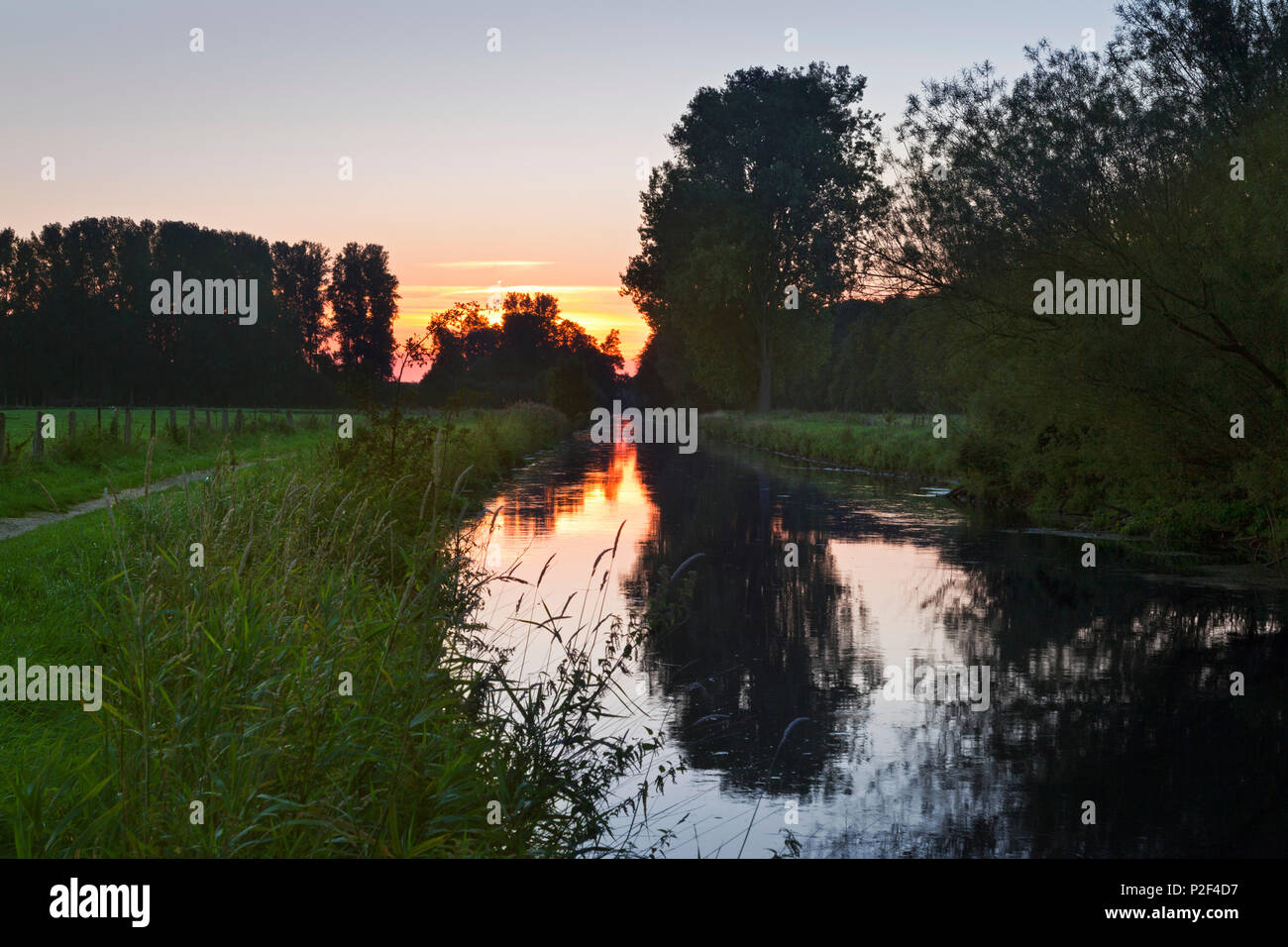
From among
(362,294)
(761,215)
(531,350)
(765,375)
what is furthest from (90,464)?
(531,350)

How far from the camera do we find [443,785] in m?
5.08

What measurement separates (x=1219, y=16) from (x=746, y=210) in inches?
1528

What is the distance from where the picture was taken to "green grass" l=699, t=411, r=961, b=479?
32812 mm

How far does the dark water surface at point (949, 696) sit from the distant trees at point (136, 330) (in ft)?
230

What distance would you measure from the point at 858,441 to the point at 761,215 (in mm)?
20411

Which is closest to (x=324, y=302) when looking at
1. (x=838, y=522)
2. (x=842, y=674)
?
(x=838, y=522)

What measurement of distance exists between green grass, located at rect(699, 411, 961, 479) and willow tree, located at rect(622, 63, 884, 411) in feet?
14.8

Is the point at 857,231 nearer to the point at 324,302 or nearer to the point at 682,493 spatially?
the point at 682,493

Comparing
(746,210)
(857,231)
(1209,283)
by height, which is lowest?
(1209,283)

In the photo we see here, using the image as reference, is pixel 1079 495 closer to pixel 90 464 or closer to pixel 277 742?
pixel 90 464

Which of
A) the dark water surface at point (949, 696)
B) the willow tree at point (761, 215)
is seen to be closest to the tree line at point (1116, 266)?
the dark water surface at point (949, 696)

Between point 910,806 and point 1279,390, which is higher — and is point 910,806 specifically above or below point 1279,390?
below

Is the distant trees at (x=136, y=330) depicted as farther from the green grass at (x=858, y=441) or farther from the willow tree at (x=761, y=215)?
the green grass at (x=858, y=441)

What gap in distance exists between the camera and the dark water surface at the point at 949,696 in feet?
19.7
